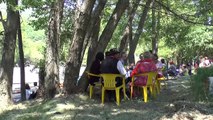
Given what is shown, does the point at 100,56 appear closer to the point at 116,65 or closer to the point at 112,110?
the point at 116,65

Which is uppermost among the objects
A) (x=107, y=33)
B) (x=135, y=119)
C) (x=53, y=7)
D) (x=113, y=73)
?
(x=53, y=7)

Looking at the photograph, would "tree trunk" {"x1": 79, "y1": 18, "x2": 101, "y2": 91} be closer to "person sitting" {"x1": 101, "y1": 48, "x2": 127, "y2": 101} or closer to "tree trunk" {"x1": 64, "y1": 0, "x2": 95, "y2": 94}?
"tree trunk" {"x1": 64, "y1": 0, "x2": 95, "y2": 94}

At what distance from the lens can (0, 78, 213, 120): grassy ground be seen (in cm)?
734

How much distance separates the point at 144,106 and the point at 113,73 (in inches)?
47.8

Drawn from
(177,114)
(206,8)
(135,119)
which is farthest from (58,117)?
(206,8)

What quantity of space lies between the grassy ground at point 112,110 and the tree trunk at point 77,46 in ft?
1.45

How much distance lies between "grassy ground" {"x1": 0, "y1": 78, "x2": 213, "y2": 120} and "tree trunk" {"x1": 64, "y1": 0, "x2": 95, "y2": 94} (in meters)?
0.44

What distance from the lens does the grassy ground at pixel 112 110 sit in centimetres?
734

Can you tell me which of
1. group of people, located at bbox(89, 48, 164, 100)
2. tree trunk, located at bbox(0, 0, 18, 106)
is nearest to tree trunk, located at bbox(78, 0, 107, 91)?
→ group of people, located at bbox(89, 48, 164, 100)

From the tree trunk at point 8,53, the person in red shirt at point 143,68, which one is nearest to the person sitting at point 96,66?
the person in red shirt at point 143,68

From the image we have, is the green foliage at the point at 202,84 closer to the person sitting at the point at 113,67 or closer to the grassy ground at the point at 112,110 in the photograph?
the grassy ground at the point at 112,110

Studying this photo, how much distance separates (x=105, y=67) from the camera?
10.3 metres

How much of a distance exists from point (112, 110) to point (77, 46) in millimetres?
2425

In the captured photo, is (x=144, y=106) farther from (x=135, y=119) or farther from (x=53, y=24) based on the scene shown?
(x=53, y=24)
